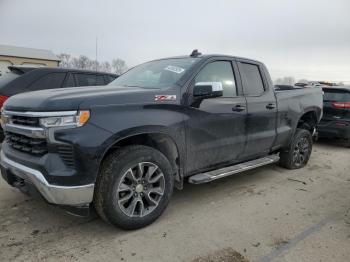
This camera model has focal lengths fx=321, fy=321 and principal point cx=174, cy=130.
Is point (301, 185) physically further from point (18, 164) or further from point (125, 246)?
point (18, 164)

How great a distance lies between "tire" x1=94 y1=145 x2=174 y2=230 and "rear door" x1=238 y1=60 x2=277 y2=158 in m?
1.63

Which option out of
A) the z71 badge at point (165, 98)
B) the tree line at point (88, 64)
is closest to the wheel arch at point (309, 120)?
the z71 badge at point (165, 98)

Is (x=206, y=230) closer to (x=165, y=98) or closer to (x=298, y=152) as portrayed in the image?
(x=165, y=98)

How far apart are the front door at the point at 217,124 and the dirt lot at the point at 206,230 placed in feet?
1.94

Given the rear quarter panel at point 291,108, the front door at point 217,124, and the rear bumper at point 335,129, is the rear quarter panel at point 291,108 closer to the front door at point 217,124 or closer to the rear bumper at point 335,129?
the front door at point 217,124

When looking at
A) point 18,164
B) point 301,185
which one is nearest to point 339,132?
point 301,185

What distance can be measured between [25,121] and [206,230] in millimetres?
2149

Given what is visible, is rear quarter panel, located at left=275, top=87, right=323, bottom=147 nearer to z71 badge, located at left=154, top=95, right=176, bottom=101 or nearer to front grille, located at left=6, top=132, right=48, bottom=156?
z71 badge, located at left=154, top=95, right=176, bottom=101

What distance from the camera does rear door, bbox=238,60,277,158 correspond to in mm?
4605

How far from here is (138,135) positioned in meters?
3.42

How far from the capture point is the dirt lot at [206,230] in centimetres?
296

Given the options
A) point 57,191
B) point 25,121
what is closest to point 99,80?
point 25,121

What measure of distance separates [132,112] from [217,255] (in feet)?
5.19

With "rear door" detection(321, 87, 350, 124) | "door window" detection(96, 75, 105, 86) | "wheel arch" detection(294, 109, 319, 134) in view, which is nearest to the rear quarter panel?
"wheel arch" detection(294, 109, 319, 134)
